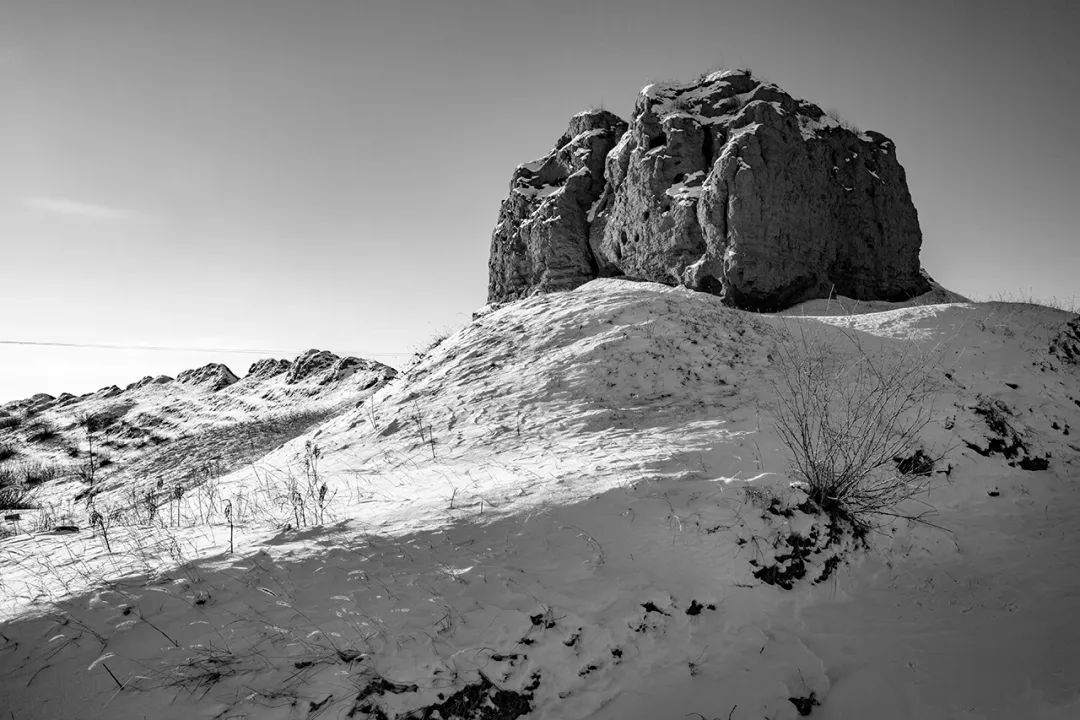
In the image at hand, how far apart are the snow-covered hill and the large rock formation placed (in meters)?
17.0

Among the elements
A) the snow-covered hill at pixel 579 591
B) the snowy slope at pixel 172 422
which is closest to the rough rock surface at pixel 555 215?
the snowy slope at pixel 172 422

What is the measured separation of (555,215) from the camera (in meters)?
33.8

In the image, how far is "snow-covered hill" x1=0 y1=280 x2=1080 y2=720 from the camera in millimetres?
3549

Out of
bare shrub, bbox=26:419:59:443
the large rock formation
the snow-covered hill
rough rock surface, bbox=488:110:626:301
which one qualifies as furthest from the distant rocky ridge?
the large rock formation

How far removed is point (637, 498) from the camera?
592 centimetres

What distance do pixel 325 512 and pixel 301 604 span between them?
7.02 ft

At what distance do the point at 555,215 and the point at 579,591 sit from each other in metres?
31.8

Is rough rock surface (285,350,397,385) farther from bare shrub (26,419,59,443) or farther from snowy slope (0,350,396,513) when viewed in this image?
bare shrub (26,419,59,443)

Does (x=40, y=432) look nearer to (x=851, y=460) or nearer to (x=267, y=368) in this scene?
(x=267, y=368)

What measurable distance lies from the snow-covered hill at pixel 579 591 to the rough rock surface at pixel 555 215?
84.1 feet

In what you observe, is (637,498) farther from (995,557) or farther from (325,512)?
(995,557)

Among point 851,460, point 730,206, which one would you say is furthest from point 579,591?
point 730,206

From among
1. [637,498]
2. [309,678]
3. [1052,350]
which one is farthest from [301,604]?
[1052,350]

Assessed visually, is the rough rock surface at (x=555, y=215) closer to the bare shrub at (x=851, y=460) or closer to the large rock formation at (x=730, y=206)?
the large rock formation at (x=730, y=206)
